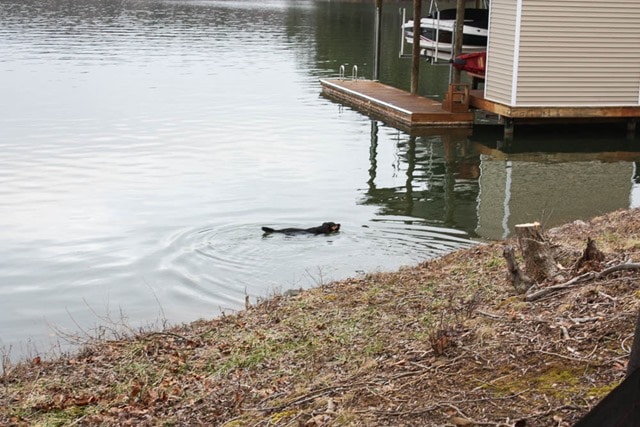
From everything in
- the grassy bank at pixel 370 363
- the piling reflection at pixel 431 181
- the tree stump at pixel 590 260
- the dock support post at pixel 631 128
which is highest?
the tree stump at pixel 590 260

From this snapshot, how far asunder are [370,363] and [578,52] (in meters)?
16.5

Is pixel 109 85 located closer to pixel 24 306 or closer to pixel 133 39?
pixel 133 39

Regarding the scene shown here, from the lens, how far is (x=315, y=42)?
144ft

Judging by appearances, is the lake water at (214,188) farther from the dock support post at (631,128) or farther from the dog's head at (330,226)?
the dock support post at (631,128)

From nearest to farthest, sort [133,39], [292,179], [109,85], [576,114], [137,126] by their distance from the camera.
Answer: [292,179] < [576,114] < [137,126] < [109,85] < [133,39]

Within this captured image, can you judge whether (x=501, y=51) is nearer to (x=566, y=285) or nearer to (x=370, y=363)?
(x=566, y=285)

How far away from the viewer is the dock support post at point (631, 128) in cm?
2155

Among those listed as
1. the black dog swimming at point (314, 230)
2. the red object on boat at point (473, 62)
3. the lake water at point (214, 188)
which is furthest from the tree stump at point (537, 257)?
the red object on boat at point (473, 62)

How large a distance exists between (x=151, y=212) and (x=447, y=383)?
10.1 metres

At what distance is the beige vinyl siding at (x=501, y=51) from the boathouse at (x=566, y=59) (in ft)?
0.07

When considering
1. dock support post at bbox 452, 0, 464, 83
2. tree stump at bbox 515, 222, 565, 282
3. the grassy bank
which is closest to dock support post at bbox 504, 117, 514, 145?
dock support post at bbox 452, 0, 464, 83

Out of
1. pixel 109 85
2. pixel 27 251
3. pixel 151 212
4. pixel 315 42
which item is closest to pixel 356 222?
pixel 151 212

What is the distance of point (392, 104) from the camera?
78.6 feet

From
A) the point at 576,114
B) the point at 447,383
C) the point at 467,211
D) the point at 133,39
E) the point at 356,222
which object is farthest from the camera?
the point at 133,39
